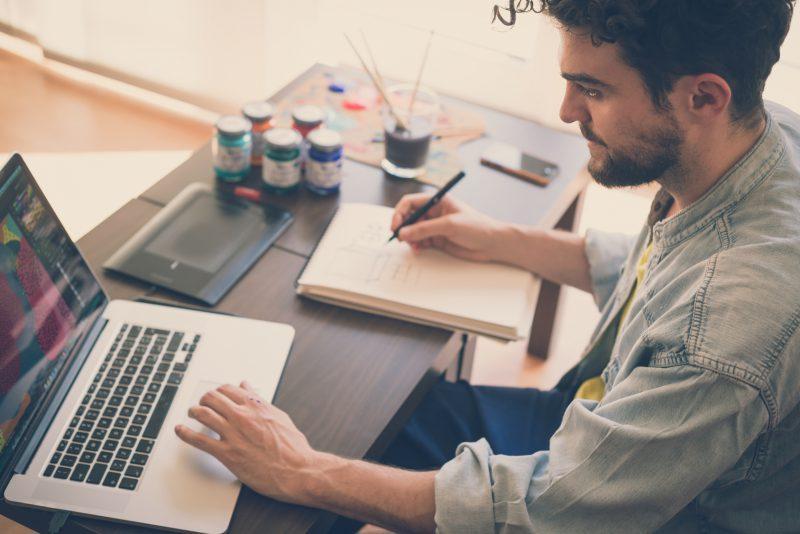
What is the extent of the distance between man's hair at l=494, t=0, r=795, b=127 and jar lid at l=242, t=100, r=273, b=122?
24.1 inches

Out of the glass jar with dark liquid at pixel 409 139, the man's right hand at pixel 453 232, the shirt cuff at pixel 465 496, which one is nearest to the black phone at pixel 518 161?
the glass jar with dark liquid at pixel 409 139

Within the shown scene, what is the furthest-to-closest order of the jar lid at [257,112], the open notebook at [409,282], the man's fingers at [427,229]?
1. the jar lid at [257,112]
2. the man's fingers at [427,229]
3. the open notebook at [409,282]

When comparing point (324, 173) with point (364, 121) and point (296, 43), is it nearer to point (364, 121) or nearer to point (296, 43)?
point (364, 121)

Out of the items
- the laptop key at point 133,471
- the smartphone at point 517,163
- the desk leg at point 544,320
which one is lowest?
the desk leg at point 544,320

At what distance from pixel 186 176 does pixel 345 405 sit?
1.94ft

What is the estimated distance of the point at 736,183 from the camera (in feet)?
3.33

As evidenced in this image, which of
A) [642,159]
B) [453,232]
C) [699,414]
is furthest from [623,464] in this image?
[453,232]

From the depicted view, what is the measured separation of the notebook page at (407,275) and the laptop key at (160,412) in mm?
265

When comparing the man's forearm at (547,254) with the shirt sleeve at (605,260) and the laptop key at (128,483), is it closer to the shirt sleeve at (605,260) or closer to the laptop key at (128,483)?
the shirt sleeve at (605,260)

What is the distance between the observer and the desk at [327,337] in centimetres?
102

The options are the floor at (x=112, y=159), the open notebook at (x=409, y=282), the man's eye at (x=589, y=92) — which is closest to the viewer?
the man's eye at (x=589, y=92)

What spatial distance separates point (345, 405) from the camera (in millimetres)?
1075

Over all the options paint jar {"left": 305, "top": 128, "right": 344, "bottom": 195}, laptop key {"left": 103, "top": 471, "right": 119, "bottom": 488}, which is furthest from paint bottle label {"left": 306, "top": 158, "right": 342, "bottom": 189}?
laptop key {"left": 103, "top": 471, "right": 119, "bottom": 488}

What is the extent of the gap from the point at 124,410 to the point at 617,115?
733mm
